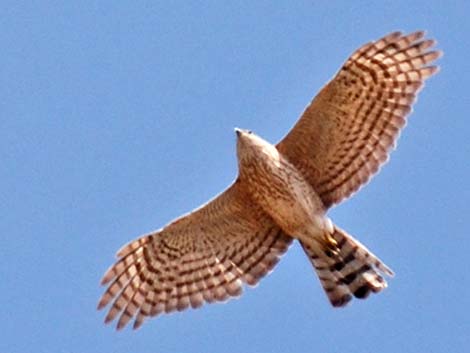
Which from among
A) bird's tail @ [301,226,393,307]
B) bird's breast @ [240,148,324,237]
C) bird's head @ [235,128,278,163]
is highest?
bird's head @ [235,128,278,163]

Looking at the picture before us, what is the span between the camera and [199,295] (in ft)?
75.1

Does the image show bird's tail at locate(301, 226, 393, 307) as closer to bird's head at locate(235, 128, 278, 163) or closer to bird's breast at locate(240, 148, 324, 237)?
bird's breast at locate(240, 148, 324, 237)

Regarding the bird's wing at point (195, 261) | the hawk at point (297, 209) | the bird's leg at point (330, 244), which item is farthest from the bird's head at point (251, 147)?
the bird's leg at point (330, 244)

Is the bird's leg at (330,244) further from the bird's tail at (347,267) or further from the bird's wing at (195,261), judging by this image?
the bird's wing at (195,261)

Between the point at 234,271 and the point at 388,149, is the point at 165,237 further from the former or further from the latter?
the point at 388,149

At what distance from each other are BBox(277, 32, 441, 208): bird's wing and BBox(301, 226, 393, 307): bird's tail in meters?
0.49

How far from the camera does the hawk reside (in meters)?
22.2

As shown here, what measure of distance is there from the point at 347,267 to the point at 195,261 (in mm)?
2026

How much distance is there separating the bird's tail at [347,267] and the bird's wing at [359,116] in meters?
0.49

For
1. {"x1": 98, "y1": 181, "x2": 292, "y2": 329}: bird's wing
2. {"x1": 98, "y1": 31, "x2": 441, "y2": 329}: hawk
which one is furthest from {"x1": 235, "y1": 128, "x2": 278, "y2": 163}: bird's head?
{"x1": 98, "y1": 181, "x2": 292, "y2": 329}: bird's wing

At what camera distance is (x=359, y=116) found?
2238cm

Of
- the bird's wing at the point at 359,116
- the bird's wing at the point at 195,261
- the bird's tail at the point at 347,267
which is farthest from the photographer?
the bird's wing at the point at 195,261

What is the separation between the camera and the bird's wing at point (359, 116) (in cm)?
2211

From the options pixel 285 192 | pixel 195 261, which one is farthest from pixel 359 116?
pixel 195 261
